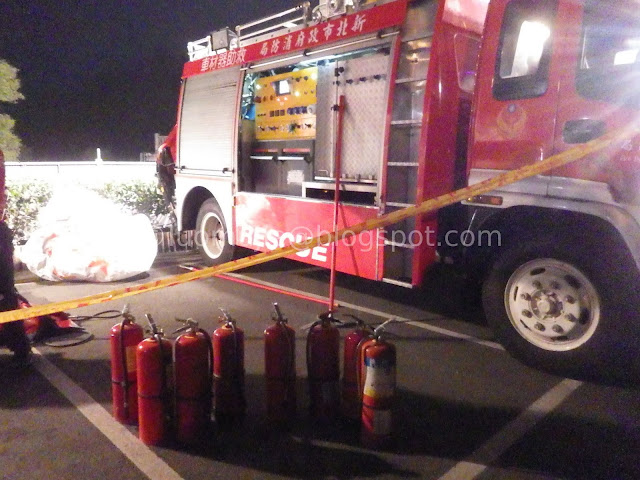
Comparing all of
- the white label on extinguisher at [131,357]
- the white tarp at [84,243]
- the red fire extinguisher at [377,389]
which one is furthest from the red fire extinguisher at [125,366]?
the white tarp at [84,243]

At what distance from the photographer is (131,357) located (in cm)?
318

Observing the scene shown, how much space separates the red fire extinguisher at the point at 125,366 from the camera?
10.3 ft

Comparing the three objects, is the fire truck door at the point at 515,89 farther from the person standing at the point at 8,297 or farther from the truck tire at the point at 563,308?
the person standing at the point at 8,297

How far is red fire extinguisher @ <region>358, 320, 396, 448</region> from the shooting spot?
285 centimetres

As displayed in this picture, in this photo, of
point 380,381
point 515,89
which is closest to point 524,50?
point 515,89

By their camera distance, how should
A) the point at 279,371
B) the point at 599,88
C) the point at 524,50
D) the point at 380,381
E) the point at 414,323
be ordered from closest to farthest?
the point at 380,381
the point at 279,371
the point at 599,88
the point at 524,50
the point at 414,323

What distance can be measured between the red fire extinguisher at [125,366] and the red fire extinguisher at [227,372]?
18.8 inches

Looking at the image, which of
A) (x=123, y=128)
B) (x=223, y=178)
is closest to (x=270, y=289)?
(x=223, y=178)

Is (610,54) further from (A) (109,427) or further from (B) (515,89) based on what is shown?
(A) (109,427)

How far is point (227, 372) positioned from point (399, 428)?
1.09 m

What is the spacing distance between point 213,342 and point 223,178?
409 cm

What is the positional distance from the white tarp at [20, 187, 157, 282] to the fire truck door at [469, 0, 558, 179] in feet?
15.0

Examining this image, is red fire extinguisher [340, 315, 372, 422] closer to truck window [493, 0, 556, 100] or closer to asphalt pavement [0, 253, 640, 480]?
asphalt pavement [0, 253, 640, 480]

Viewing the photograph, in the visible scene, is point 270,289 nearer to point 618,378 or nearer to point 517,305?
point 517,305
